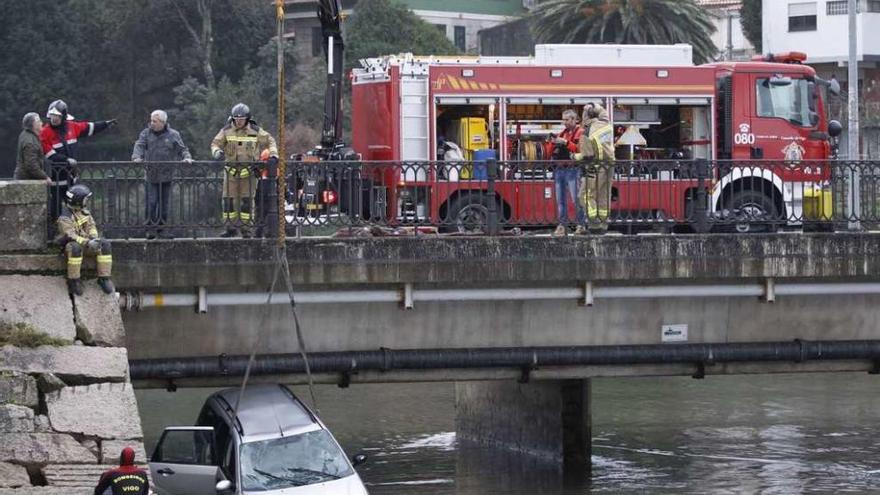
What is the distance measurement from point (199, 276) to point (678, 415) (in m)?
15.6

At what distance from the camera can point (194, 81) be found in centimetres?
6234

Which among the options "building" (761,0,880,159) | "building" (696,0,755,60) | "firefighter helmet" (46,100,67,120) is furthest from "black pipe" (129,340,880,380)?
"building" (696,0,755,60)

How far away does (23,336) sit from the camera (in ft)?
52.6

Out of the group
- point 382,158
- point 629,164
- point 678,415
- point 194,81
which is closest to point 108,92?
point 194,81

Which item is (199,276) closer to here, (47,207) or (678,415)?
(47,207)

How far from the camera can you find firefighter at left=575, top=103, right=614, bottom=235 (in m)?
20.5

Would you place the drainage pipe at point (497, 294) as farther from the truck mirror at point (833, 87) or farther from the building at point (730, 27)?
the building at point (730, 27)

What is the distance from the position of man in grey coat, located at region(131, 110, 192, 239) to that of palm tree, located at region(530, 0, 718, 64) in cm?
3540

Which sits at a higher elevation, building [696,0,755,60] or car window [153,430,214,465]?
building [696,0,755,60]

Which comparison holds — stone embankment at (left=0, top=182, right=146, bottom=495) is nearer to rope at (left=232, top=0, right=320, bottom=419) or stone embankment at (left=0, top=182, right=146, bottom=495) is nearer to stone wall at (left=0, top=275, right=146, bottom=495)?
stone wall at (left=0, top=275, right=146, bottom=495)

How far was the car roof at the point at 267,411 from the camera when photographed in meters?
17.6

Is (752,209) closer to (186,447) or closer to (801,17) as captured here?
(186,447)

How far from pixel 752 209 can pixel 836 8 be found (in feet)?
157

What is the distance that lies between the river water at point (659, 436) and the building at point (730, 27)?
37131mm
